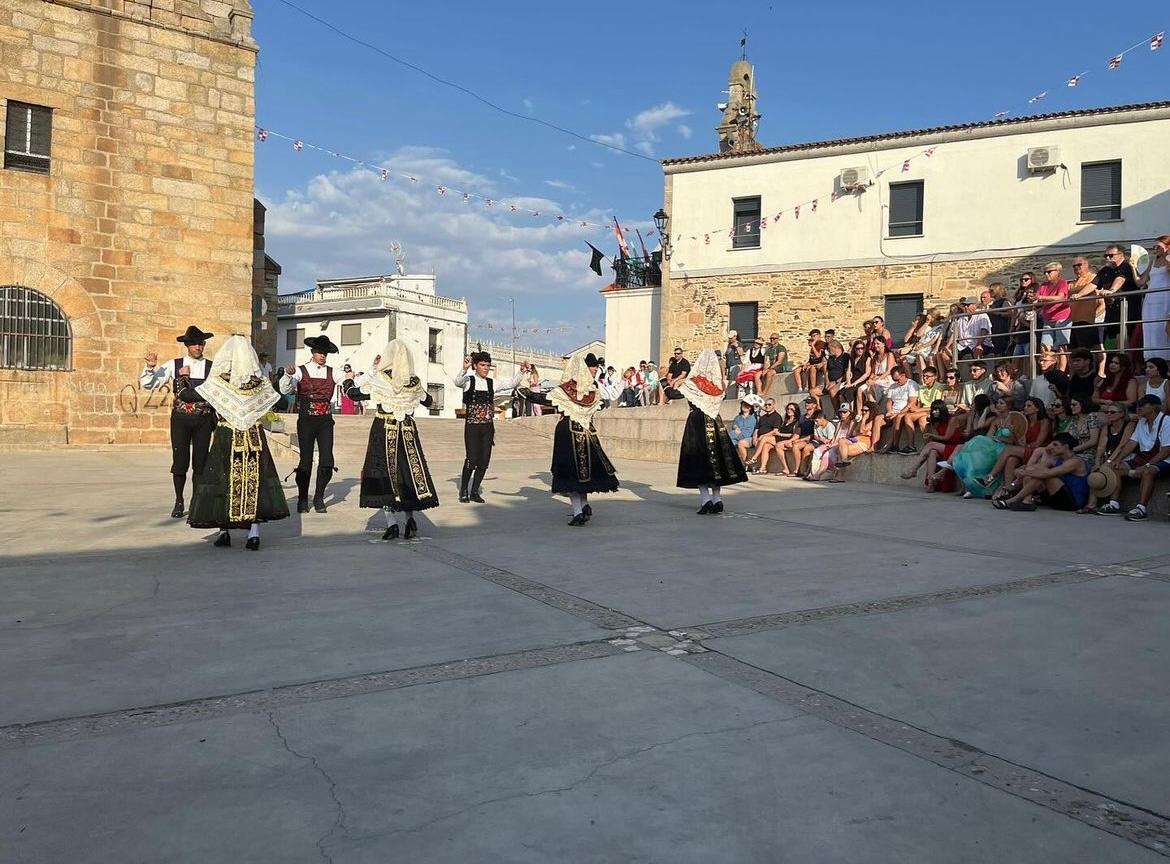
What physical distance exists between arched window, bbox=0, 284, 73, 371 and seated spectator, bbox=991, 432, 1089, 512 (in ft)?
51.4

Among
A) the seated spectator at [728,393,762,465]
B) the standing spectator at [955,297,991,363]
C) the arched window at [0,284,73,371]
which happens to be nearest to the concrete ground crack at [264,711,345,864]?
the standing spectator at [955,297,991,363]

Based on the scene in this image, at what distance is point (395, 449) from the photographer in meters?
8.20

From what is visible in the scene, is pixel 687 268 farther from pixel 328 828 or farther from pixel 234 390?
pixel 328 828

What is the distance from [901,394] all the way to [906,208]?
12.6m

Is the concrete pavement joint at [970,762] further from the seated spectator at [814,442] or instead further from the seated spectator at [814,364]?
the seated spectator at [814,364]

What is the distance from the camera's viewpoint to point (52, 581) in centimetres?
598

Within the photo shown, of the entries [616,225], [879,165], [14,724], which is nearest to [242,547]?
[14,724]

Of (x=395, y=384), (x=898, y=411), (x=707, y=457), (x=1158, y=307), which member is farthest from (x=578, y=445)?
(x=1158, y=307)

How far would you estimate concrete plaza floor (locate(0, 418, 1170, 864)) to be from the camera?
2.71m

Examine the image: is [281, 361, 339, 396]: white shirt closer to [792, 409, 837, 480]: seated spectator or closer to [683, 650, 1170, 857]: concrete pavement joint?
[683, 650, 1170, 857]: concrete pavement joint

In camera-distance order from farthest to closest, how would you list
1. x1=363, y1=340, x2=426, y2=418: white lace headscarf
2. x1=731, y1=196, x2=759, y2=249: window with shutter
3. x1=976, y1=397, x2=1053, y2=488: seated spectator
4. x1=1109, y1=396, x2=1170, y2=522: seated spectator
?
1. x1=731, y1=196, x2=759, y2=249: window with shutter
2. x1=976, y1=397, x2=1053, y2=488: seated spectator
3. x1=1109, y1=396, x2=1170, y2=522: seated spectator
4. x1=363, y1=340, x2=426, y2=418: white lace headscarf

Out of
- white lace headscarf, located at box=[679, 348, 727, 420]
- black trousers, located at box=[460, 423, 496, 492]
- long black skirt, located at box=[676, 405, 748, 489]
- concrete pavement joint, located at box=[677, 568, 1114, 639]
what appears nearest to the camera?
concrete pavement joint, located at box=[677, 568, 1114, 639]

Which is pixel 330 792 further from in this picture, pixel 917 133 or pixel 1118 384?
pixel 917 133

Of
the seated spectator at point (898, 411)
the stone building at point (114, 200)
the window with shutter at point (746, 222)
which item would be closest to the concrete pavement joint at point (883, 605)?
the seated spectator at point (898, 411)
